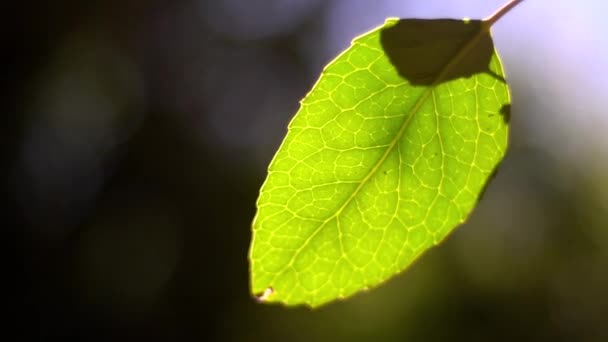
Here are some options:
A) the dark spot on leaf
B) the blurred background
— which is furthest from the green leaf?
the blurred background

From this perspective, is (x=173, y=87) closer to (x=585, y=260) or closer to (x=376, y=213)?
(x=585, y=260)

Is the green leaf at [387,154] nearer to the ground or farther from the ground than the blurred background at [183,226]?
farther from the ground

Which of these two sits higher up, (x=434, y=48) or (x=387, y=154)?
(x=434, y=48)

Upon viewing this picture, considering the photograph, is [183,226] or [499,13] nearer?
[499,13]

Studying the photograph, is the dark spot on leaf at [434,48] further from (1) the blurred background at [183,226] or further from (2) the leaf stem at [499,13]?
(1) the blurred background at [183,226]

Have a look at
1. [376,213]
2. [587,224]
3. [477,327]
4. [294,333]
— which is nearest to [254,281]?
[376,213]

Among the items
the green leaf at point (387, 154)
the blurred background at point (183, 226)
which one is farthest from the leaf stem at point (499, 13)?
the blurred background at point (183, 226)

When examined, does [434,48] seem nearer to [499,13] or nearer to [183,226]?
[499,13]

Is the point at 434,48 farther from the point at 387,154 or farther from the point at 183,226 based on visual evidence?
the point at 183,226

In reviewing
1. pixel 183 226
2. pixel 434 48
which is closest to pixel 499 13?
pixel 434 48
